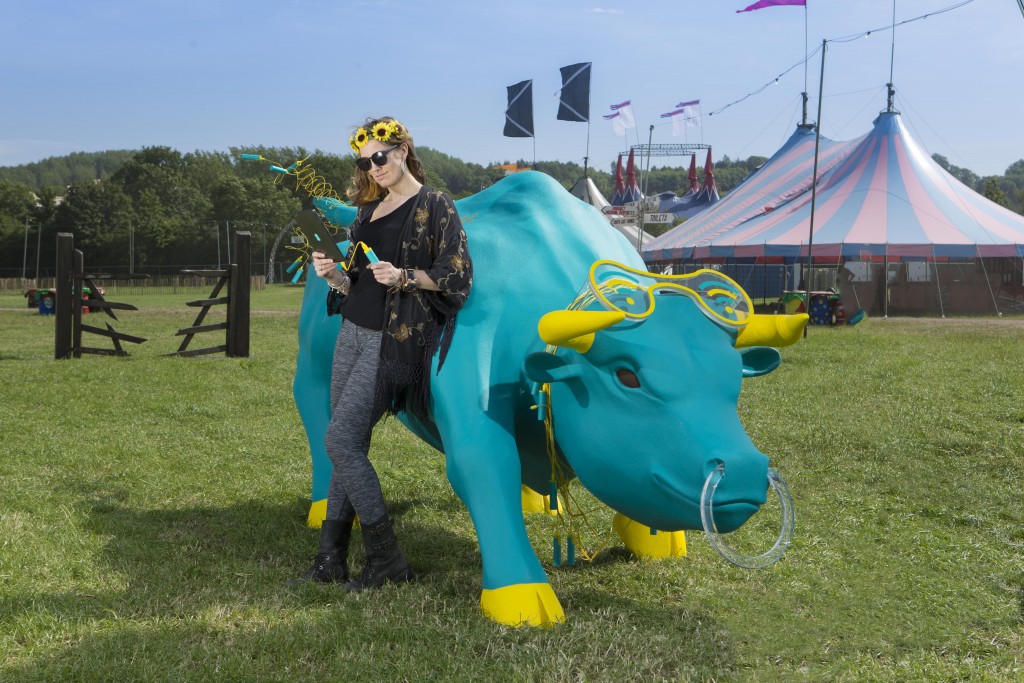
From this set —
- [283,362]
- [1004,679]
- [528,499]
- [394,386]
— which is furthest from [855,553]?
[283,362]

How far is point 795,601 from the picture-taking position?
4.23 meters

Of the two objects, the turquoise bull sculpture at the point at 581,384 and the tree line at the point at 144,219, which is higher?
the tree line at the point at 144,219

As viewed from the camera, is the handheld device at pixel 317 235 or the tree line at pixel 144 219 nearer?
the handheld device at pixel 317 235

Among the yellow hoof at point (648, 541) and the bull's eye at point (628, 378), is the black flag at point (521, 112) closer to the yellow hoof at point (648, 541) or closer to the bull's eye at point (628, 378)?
the yellow hoof at point (648, 541)

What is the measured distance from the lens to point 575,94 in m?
13.2

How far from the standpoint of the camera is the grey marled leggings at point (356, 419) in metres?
3.97

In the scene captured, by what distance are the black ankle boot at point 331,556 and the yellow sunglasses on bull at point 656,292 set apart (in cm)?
154

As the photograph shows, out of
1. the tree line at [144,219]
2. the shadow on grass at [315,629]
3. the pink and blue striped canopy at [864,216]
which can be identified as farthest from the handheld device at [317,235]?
the tree line at [144,219]

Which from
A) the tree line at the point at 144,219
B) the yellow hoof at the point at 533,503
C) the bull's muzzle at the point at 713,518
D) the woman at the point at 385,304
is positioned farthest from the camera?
the tree line at the point at 144,219

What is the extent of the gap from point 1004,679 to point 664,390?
5.38 feet

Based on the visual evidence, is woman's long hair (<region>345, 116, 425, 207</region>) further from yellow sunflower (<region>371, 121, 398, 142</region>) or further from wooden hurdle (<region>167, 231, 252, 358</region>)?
wooden hurdle (<region>167, 231, 252, 358</region>)

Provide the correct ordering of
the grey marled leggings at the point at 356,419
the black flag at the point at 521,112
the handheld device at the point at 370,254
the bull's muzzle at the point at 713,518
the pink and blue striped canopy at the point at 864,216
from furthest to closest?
the pink and blue striped canopy at the point at 864,216 < the black flag at the point at 521,112 < the grey marled leggings at the point at 356,419 < the handheld device at the point at 370,254 < the bull's muzzle at the point at 713,518

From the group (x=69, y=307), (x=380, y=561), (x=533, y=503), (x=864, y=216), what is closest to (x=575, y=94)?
(x=69, y=307)

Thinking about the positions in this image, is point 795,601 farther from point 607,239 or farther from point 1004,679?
point 607,239
